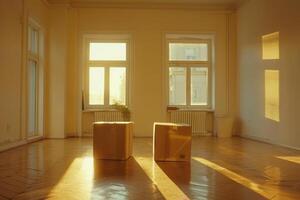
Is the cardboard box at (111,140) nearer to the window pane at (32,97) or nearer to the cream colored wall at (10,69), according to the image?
the cream colored wall at (10,69)

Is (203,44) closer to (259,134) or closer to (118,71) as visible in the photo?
(118,71)

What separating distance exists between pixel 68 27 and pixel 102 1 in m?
1.10

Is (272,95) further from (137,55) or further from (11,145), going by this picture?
(11,145)

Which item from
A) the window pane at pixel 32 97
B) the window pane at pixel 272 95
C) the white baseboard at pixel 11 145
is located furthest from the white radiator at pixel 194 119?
the white baseboard at pixel 11 145

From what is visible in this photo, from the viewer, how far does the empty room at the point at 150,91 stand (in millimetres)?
4504

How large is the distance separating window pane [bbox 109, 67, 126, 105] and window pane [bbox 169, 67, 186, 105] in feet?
4.15

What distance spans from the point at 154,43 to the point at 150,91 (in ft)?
4.11

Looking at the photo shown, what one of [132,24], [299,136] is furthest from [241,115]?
[132,24]

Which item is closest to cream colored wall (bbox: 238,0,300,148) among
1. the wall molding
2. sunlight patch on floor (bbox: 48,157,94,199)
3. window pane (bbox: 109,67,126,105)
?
the wall molding

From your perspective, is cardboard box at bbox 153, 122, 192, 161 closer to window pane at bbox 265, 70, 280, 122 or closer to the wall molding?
window pane at bbox 265, 70, 280, 122

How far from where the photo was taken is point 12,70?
638cm

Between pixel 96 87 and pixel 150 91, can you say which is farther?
pixel 96 87

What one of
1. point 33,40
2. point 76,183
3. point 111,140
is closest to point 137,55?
point 33,40

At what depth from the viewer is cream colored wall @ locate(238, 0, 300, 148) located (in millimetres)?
6504
